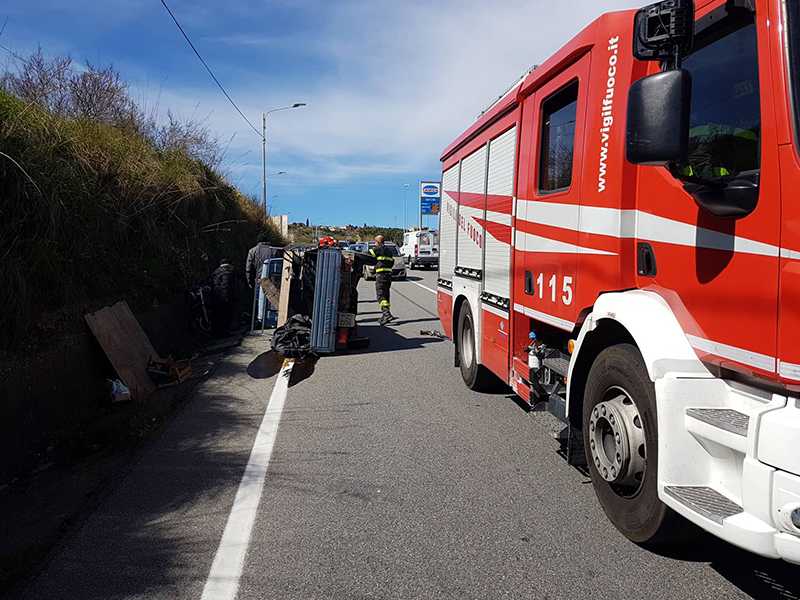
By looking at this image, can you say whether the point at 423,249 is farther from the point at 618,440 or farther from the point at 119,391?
the point at 618,440

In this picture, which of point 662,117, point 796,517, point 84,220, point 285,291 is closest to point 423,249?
point 285,291

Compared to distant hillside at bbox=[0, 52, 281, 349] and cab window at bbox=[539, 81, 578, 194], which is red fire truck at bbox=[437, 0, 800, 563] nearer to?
cab window at bbox=[539, 81, 578, 194]

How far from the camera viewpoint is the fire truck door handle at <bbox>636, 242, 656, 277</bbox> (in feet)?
11.0

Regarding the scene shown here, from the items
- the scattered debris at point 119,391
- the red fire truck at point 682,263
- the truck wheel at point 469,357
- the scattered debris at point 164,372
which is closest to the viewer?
the red fire truck at point 682,263

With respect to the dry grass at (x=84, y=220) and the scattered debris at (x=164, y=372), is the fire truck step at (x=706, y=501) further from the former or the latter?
the scattered debris at (x=164, y=372)

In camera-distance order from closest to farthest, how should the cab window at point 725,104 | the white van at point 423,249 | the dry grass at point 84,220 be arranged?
1. the cab window at point 725,104
2. the dry grass at point 84,220
3. the white van at point 423,249

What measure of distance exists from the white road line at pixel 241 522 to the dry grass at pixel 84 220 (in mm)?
2334

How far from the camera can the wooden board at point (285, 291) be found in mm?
11273

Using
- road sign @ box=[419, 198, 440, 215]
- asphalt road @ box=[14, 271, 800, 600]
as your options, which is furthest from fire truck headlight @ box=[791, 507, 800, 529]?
road sign @ box=[419, 198, 440, 215]

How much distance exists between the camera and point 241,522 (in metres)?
3.97

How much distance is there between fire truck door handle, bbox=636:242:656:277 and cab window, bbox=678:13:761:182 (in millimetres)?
504

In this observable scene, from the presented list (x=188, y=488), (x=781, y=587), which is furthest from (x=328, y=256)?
(x=781, y=587)

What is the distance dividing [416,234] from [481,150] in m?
32.8

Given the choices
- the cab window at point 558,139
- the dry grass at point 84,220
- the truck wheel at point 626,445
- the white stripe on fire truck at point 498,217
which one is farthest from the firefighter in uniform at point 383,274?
the truck wheel at point 626,445
